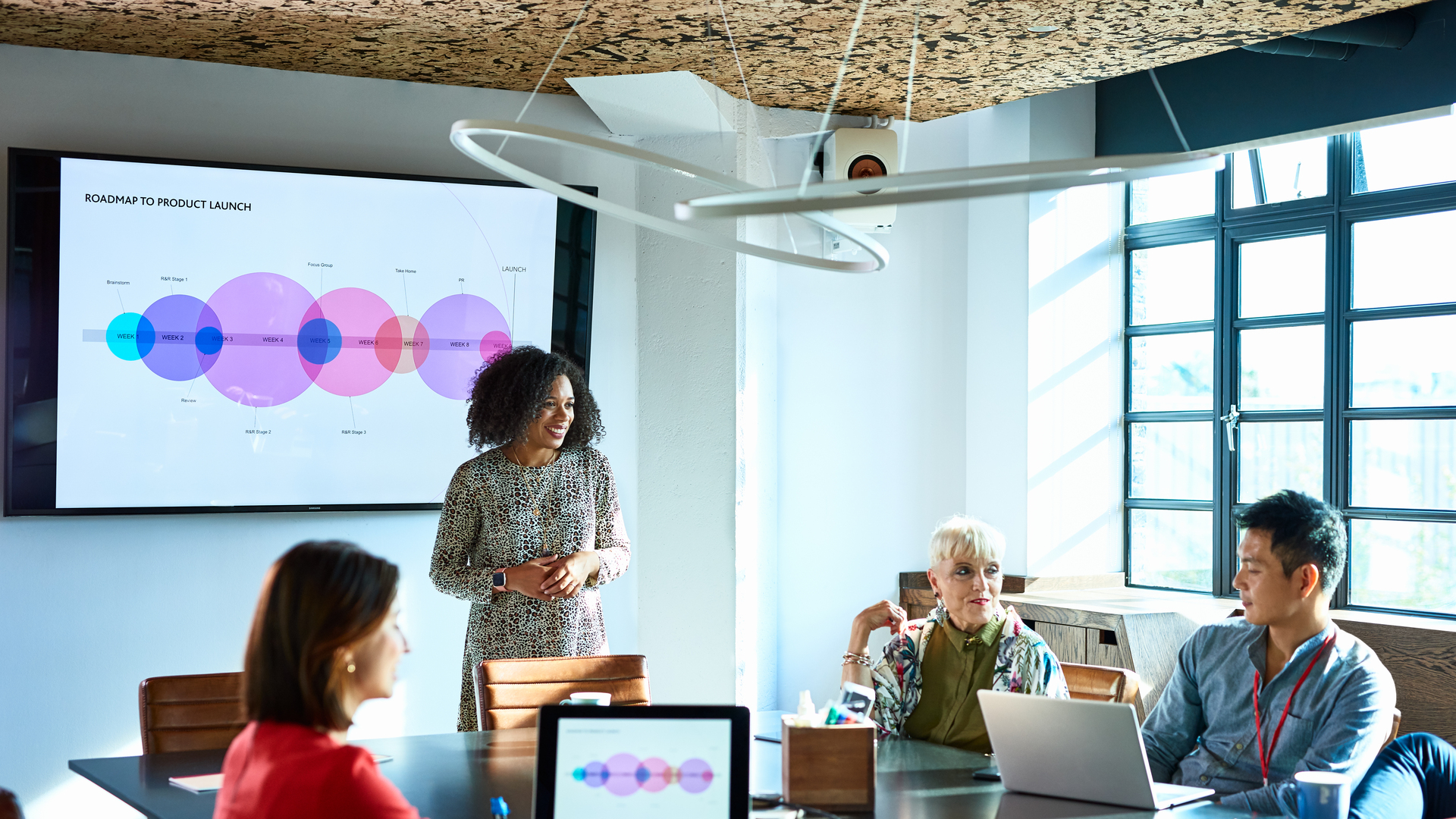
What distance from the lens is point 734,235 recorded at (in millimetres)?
4828

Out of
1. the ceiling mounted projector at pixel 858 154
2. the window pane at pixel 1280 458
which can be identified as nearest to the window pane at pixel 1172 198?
the window pane at pixel 1280 458

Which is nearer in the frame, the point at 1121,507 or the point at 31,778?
the point at 31,778

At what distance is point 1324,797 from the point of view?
2102 millimetres

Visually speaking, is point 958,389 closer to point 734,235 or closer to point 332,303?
point 734,235

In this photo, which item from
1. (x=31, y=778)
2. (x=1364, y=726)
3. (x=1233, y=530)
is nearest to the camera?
(x=1364, y=726)

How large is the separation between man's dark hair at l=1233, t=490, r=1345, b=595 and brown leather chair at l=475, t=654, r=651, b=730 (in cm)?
168

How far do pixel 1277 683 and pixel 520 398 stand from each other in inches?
89.7

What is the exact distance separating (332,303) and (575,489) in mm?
1372

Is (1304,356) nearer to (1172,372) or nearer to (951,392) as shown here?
(1172,372)

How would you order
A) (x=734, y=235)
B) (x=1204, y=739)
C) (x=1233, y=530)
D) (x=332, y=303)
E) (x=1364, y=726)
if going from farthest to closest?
(x=1233, y=530), (x=734, y=235), (x=332, y=303), (x=1204, y=739), (x=1364, y=726)

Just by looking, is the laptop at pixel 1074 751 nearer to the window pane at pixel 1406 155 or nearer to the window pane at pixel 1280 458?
the window pane at pixel 1280 458

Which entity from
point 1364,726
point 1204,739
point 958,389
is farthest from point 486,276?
point 1364,726

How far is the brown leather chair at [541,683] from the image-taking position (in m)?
3.27

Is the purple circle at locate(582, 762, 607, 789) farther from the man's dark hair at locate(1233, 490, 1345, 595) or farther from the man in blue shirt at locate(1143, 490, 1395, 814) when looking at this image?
the man's dark hair at locate(1233, 490, 1345, 595)
